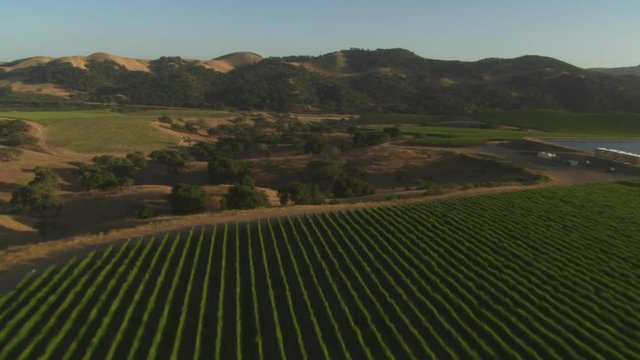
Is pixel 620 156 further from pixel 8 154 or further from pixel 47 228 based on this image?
pixel 8 154

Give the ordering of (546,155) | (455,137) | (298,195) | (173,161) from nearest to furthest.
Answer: (298,195)
(546,155)
(173,161)
(455,137)

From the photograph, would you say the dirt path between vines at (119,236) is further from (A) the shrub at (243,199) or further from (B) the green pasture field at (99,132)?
(B) the green pasture field at (99,132)

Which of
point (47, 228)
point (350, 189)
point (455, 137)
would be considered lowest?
point (47, 228)

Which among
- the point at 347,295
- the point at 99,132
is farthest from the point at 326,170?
the point at 99,132

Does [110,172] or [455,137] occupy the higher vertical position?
[455,137]

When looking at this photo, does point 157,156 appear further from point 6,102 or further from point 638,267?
point 6,102

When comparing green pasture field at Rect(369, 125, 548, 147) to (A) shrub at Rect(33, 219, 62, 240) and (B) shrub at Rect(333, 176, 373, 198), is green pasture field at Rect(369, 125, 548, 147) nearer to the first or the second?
(B) shrub at Rect(333, 176, 373, 198)

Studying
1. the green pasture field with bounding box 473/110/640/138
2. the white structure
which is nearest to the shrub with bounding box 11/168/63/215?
the white structure

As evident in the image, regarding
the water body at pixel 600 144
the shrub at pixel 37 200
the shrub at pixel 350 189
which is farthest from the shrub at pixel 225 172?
the water body at pixel 600 144
